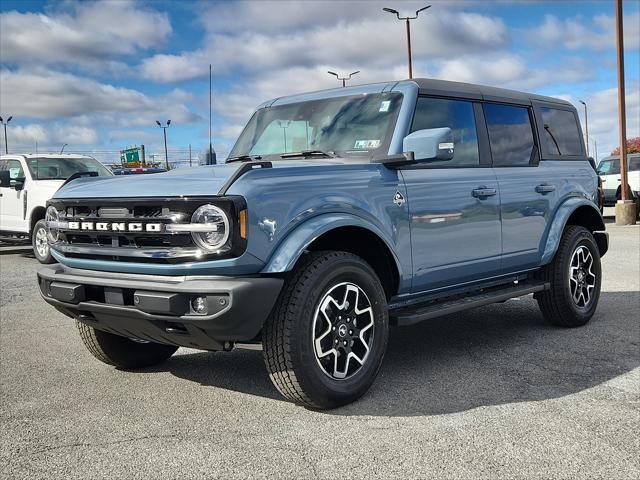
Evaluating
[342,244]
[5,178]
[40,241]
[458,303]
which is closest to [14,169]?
[5,178]

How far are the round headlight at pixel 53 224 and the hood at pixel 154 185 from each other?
111 millimetres

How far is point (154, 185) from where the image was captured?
3.83 m

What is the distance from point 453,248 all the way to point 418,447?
1.79m

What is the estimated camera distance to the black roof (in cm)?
499

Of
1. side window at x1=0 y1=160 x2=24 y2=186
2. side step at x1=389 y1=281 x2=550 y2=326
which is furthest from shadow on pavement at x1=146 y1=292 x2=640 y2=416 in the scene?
side window at x1=0 y1=160 x2=24 y2=186

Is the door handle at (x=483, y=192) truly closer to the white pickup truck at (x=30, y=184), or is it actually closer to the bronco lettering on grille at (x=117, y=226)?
the bronco lettering on grille at (x=117, y=226)

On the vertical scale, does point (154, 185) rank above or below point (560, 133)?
below

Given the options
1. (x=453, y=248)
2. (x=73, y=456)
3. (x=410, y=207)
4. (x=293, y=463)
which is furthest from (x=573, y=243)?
(x=73, y=456)

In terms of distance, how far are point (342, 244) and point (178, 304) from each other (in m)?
1.20

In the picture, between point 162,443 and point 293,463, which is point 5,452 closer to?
point 162,443

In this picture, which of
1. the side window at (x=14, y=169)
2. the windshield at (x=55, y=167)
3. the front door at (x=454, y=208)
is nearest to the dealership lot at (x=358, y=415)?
the front door at (x=454, y=208)

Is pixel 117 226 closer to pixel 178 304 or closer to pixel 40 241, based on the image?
pixel 178 304

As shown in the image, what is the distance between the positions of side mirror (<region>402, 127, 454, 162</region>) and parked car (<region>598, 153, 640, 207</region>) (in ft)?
57.4

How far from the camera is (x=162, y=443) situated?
3445 mm
